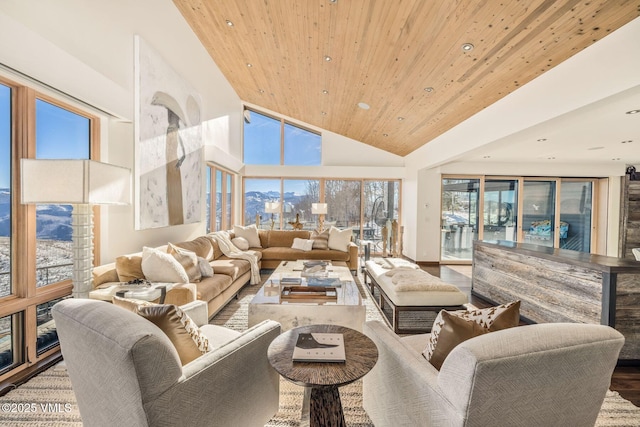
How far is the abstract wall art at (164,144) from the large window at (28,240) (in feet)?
2.60

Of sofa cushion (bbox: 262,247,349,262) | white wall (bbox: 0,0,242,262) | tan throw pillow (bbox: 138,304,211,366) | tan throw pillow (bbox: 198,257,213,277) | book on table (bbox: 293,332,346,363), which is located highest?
white wall (bbox: 0,0,242,262)

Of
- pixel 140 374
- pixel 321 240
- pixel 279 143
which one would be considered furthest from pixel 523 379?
pixel 279 143

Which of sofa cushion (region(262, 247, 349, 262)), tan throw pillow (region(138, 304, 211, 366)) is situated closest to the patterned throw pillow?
tan throw pillow (region(138, 304, 211, 366))

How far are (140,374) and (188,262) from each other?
2.54 meters

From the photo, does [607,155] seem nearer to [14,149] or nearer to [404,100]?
[404,100]

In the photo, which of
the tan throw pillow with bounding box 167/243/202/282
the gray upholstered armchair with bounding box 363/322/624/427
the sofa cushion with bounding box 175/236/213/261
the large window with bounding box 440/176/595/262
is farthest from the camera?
the large window with bounding box 440/176/595/262

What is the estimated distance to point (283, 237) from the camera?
639 centimetres

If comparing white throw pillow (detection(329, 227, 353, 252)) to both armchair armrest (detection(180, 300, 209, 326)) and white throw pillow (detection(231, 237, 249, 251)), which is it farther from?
armchair armrest (detection(180, 300, 209, 326))

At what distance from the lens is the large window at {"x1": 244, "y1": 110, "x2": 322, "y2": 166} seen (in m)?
8.11

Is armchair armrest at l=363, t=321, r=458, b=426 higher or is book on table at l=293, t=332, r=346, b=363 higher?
book on table at l=293, t=332, r=346, b=363

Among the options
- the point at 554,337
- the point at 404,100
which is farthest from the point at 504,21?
the point at 554,337

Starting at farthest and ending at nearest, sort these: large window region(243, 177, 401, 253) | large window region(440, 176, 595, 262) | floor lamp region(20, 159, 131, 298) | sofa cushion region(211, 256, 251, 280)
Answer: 1. large window region(243, 177, 401, 253)
2. large window region(440, 176, 595, 262)
3. sofa cushion region(211, 256, 251, 280)
4. floor lamp region(20, 159, 131, 298)

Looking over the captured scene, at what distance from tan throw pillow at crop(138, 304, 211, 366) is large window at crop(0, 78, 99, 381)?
68.3 inches

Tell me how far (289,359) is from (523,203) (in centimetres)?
757
